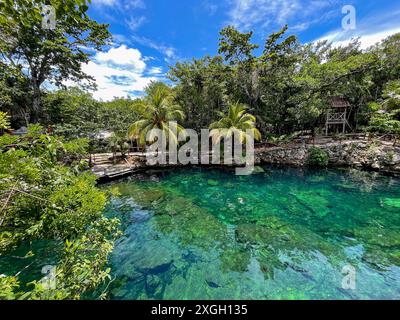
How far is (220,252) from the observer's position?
5953mm

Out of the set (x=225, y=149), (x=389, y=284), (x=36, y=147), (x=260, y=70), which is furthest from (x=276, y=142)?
(x=36, y=147)

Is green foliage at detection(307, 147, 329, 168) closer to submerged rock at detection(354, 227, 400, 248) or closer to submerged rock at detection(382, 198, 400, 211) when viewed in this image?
submerged rock at detection(382, 198, 400, 211)

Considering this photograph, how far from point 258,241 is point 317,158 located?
1068cm

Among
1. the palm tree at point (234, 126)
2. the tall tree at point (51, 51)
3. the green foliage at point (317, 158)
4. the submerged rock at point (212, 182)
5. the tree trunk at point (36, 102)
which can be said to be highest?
the tall tree at point (51, 51)

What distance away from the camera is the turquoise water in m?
4.70

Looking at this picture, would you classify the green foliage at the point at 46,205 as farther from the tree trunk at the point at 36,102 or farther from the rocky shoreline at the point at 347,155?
the tree trunk at the point at 36,102

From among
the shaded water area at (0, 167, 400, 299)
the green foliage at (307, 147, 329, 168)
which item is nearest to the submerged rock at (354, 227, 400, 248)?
the shaded water area at (0, 167, 400, 299)

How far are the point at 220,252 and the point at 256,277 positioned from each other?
4.22 feet

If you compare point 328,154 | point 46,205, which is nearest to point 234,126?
point 328,154

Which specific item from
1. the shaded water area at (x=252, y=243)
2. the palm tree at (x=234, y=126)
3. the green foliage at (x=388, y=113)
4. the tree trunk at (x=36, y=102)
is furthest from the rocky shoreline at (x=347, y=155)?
the tree trunk at (x=36, y=102)

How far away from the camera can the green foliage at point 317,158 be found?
14172mm

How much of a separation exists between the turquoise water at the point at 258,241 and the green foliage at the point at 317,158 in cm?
284

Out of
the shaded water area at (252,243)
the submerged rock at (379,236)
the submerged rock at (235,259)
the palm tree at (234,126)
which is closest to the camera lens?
the shaded water area at (252,243)
